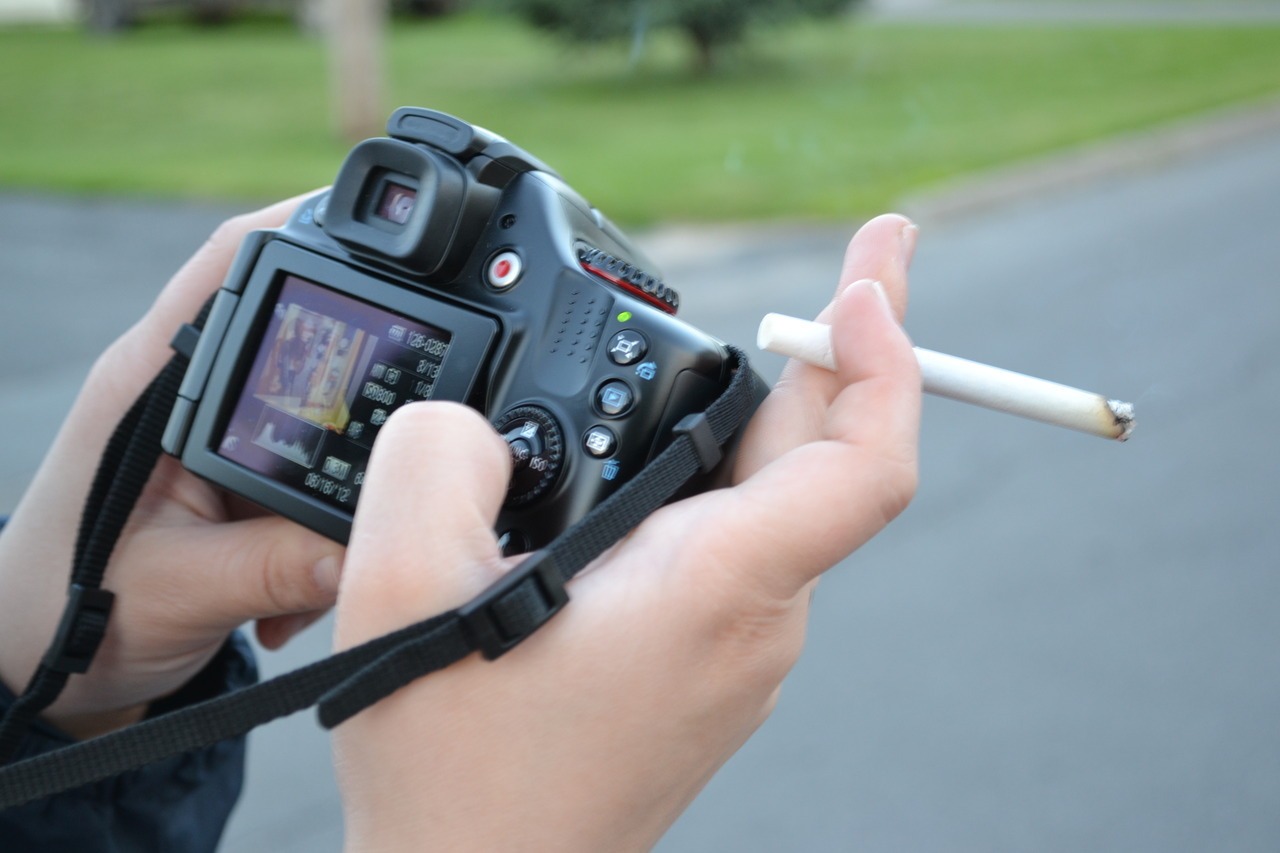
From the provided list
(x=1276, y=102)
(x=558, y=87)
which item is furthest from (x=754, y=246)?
(x=1276, y=102)

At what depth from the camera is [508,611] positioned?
0.68 m

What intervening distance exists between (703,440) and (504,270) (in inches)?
12.1

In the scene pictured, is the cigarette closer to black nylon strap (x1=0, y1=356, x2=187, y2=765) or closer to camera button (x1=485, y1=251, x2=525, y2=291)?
camera button (x1=485, y1=251, x2=525, y2=291)

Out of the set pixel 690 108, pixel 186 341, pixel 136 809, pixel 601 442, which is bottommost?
pixel 136 809

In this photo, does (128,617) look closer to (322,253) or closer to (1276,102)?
(322,253)

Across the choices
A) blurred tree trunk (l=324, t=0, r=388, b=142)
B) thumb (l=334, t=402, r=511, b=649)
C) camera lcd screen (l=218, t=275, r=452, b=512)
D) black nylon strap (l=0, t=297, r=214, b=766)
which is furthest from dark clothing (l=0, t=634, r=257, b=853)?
blurred tree trunk (l=324, t=0, r=388, b=142)

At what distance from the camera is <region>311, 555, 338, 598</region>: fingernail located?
1114mm

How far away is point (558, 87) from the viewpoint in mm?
9070

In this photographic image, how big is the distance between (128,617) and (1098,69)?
924cm

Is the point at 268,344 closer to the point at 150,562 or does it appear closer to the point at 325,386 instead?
the point at 325,386

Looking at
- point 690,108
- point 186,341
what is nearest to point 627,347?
point 186,341

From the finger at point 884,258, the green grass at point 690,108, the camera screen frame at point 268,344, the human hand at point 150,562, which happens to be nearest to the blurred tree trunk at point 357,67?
the green grass at point 690,108

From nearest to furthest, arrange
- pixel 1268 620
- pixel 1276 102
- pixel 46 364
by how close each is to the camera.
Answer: pixel 1268 620
pixel 46 364
pixel 1276 102

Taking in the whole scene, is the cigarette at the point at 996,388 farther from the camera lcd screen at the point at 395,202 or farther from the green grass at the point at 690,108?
the green grass at the point at 690,108
